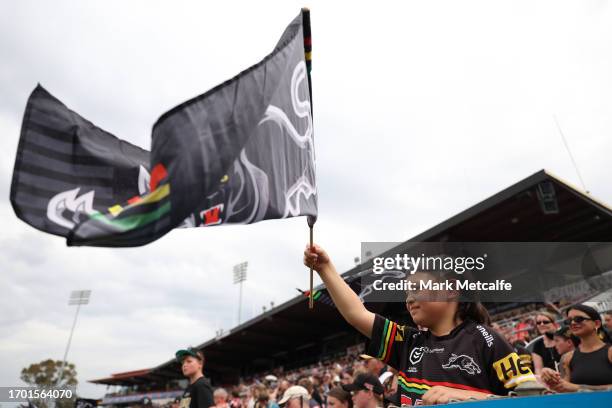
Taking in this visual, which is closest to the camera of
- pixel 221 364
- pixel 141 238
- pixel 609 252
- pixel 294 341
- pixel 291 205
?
pixel 141 238

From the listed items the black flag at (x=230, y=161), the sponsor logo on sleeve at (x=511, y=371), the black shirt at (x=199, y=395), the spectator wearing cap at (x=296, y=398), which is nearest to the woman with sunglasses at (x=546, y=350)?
the spectator wearing cap at (x=296, y=398)

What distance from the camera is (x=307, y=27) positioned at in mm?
3820

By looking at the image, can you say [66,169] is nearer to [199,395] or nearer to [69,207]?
[69,207]

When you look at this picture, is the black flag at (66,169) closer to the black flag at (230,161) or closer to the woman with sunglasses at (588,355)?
the black flag at (230,161)

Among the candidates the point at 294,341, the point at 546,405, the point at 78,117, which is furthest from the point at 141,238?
the point at 294,341

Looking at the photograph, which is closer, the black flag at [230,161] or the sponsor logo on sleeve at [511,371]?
the sponsor logo on sleeve at [511,371]

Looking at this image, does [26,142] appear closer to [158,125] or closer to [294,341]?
[158,125]

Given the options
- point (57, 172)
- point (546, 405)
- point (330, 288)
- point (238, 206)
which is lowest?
point (546, 405)

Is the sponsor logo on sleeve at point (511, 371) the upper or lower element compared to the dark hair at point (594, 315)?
lower

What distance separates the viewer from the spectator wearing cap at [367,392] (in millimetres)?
4648

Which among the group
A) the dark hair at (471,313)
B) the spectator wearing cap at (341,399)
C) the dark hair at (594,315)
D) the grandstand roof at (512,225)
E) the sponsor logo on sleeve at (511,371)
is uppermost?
Answer: the grandstand roof at (512,225)

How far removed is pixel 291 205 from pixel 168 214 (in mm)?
896

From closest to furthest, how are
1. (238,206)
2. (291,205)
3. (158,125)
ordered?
(158,125) → (238,206) → (291,205)

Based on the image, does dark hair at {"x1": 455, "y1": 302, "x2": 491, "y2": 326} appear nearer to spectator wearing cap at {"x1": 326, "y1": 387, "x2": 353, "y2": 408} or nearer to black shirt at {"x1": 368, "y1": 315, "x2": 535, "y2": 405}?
black shirt at {"x1": 368, "y1": 315, "x2": 535, "y2": 405}
